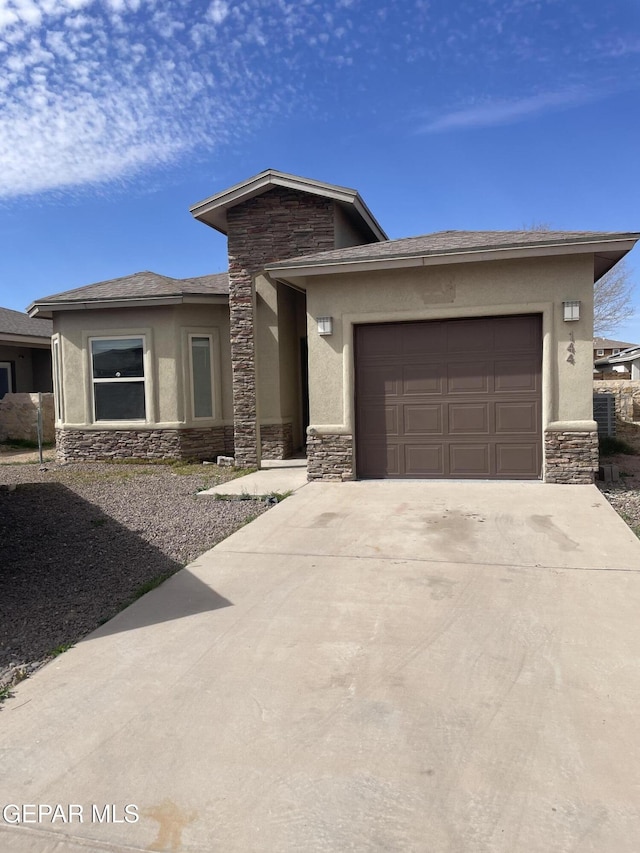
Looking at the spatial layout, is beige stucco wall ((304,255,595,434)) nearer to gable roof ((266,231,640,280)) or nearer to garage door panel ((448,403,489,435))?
gable roof ((266,231,640,280))

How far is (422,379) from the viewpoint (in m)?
9.64

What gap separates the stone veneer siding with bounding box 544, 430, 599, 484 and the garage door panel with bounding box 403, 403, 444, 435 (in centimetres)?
155

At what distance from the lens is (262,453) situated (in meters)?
12.6

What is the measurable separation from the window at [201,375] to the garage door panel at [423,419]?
5180 mm

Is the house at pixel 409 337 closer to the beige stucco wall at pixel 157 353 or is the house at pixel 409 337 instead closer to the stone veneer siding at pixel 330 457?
the stone veneer siding at pixel 330 457

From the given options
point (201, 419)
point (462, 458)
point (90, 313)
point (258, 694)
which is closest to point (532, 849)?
point (258, 694)

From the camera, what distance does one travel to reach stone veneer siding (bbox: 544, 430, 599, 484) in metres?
9.01

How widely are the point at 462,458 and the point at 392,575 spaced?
443 cm

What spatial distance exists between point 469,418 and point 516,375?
0.92 metres

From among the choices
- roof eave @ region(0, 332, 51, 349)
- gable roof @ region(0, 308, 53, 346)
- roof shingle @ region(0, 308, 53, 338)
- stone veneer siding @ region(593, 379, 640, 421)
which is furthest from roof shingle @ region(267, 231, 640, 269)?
roof shingle @ region(0, 308, 53, 338)

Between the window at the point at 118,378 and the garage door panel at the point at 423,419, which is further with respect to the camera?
the window at the point at 118,378

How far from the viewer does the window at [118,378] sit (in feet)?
42.7

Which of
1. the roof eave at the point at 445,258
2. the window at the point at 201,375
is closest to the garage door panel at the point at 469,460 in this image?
the roof eave at the point at 445,258

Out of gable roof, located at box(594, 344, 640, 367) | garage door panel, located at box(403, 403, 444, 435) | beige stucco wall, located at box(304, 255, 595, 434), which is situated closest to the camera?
beige stucco wall, located at box(304, 255, 595, 434)
